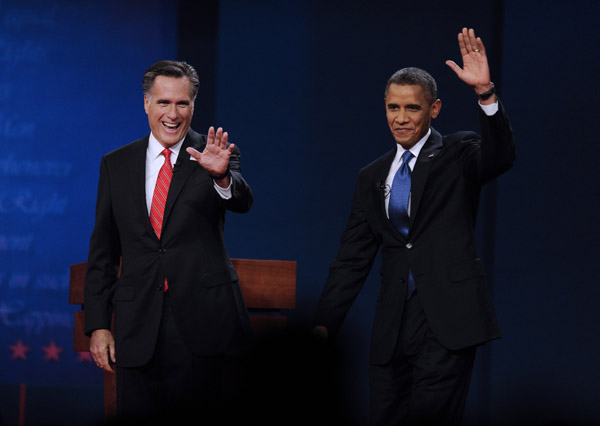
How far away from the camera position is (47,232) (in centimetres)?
465

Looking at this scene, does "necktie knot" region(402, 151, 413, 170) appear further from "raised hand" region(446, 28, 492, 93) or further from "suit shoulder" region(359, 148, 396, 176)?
Answer: "raised hand" region(446, 28, 492, 93)

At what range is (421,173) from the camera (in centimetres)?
263

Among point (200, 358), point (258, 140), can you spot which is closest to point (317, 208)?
point (258, 140)

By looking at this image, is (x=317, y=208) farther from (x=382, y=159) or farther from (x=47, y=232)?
(x=382, y=159)

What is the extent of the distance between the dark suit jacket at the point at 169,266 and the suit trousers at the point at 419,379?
1.66ft

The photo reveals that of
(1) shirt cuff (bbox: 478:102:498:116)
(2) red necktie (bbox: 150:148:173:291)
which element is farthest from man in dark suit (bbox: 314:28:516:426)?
(2) red necktie (bbox: 150:148:173:291)

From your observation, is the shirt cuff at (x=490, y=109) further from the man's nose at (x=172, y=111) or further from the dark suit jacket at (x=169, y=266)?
the man's nose at (x=172, y=111)

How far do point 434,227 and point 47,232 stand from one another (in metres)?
2.81

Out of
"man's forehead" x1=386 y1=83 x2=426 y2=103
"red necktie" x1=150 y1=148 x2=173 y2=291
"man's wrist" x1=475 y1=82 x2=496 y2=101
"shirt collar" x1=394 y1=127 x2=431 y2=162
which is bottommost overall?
"red necktie" x1=150 y1=148 x2=173 y2=291

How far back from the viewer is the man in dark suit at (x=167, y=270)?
2.48 m

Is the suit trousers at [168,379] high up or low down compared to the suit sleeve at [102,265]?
down

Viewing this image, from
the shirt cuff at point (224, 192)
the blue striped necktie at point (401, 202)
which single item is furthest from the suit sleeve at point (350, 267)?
the shirt cuff at point (224, 192)

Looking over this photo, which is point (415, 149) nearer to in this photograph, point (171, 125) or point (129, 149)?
point (171, 125)

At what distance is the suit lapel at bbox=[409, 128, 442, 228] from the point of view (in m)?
2.60
